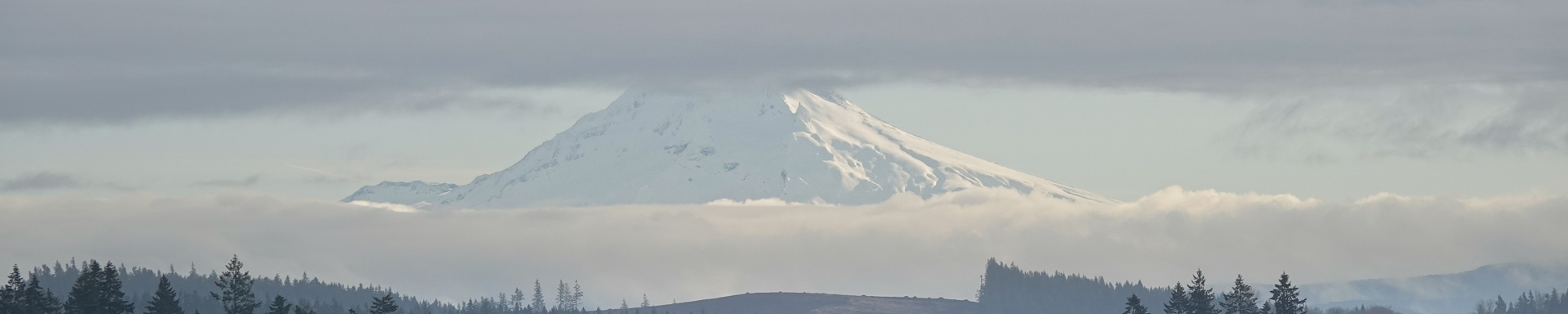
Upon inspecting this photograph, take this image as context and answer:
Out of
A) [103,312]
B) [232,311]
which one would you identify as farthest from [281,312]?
[103,312]

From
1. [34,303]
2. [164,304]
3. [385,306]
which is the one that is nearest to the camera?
[34,303]

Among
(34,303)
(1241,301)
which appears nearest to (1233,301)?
(1241,301)

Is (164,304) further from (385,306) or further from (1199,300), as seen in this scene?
(1199,300)

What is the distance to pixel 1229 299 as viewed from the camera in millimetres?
171375

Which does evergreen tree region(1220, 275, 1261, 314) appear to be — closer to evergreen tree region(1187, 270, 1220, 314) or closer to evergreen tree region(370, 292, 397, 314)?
evergreen tree region(1187, 270, 1220, 314)

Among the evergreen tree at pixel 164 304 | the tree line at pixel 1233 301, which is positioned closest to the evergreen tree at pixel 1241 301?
the tree line at pixel 1233 301

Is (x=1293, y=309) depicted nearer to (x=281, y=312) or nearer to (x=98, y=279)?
(x=281, y=312)

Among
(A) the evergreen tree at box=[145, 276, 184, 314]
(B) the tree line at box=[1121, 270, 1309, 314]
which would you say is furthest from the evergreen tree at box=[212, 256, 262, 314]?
(B) the tree line at box=[1121, 270, 1309, 314]

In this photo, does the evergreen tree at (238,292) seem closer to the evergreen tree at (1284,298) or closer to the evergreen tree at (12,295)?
the evergreen tree at (12,295)

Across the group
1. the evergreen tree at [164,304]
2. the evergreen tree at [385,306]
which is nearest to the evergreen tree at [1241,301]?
the evergreen tree at [385,306]

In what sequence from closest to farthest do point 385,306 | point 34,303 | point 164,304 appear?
point 34,303, point 164,304, point 385,306

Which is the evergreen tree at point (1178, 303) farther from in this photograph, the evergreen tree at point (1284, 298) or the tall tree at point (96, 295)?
the tall tree at point (96, 295)

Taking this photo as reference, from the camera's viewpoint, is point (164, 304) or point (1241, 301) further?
point (1241, 301)

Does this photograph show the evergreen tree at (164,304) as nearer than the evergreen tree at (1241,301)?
Yes
